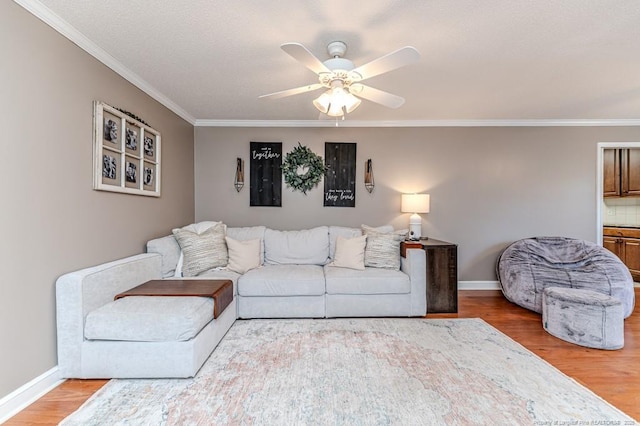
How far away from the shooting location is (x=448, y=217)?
453 cm

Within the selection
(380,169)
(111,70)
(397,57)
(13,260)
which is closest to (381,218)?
(380,169)

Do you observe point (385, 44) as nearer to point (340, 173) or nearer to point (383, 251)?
point (383, 251)

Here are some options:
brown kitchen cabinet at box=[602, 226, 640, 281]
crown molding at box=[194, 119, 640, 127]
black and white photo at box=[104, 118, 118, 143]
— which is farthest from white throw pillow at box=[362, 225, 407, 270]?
brown kitchen cabinet at box=[602, 226, 640, 281]

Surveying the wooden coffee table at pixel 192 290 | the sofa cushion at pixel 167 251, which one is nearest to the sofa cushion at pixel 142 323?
the wooden coffee table at pixel 192 290

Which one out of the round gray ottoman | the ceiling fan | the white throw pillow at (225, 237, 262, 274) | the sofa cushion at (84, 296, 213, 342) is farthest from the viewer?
the white throw pillow at (225, 237, 262, 274)

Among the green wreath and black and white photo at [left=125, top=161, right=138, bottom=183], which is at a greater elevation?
the green wreath

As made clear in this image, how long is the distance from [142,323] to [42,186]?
1105 mm

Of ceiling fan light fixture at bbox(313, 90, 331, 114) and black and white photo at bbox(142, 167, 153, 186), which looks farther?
black and white photo at bbox(142, 167, 153, 186)

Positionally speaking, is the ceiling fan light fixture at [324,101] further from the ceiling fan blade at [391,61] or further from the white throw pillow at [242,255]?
the white throw pillow at [242,255]

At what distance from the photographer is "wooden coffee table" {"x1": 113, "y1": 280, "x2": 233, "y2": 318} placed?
96.7 inches

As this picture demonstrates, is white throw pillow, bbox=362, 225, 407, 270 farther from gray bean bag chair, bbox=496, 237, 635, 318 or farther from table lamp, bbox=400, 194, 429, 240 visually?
gray bean bag chair, bbox=496, 237, 635, 318

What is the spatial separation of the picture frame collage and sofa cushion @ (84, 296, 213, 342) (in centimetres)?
104

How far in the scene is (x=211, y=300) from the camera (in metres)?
2.47

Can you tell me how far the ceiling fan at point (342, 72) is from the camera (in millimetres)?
1912
